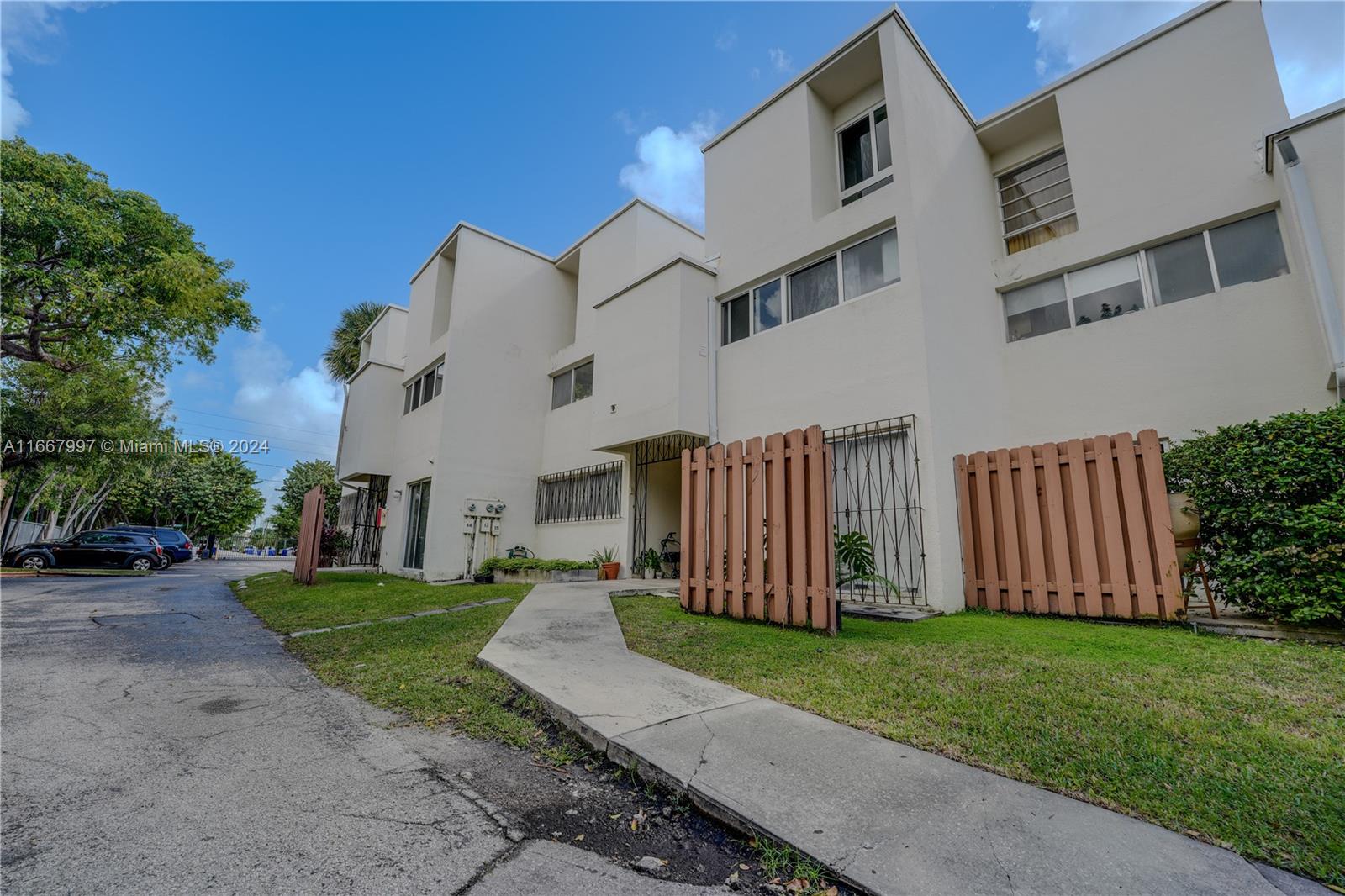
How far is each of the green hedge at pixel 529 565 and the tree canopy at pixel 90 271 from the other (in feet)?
32.0

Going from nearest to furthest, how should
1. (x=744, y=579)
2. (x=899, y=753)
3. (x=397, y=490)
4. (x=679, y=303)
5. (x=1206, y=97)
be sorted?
(x=899, y=753) → (x=744, y=579) → (x=1206, y=97) → (x=679, y=303) → (x=397, y=490)

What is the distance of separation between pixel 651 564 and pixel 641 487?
167 centimetres

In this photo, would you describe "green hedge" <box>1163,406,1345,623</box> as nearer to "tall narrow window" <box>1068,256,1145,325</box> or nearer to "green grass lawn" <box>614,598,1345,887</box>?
"green grass lawn" <box>614,598,1345,887</box>

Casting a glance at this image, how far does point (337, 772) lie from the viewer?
2609 millimetres

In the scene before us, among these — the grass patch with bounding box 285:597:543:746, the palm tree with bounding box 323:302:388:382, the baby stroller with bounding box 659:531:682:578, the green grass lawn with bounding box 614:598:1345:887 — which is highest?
the palm tree with bounding box 323:302:388:382

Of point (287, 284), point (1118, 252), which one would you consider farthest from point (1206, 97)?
point (287, 284)

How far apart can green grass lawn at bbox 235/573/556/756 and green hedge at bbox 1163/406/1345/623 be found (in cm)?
638

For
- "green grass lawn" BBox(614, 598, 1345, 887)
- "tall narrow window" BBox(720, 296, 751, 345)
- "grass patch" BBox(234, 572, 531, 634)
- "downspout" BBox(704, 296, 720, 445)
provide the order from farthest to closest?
1. "tall narrow window" BBox(720, 296, 751, 345)
2. "downspout" BBox(704, 296, 720, 445)
3. "grass patch" BBox(234, 572, 531, 634)
4. "green grass lawn" BBox(614, 598, 1345, 887)

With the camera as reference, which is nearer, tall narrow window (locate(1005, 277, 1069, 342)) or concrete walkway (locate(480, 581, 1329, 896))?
concrete walkway (locate(480, 581, 1329, 896))

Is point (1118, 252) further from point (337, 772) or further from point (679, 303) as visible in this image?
point (337, 772)

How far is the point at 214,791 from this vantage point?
240 centimetres

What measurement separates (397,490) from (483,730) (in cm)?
1436

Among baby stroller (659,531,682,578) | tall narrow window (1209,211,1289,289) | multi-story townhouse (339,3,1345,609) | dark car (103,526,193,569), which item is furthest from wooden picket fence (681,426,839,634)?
dark car (103,526,193,569)

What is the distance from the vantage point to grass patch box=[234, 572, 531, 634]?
7.38 metres
